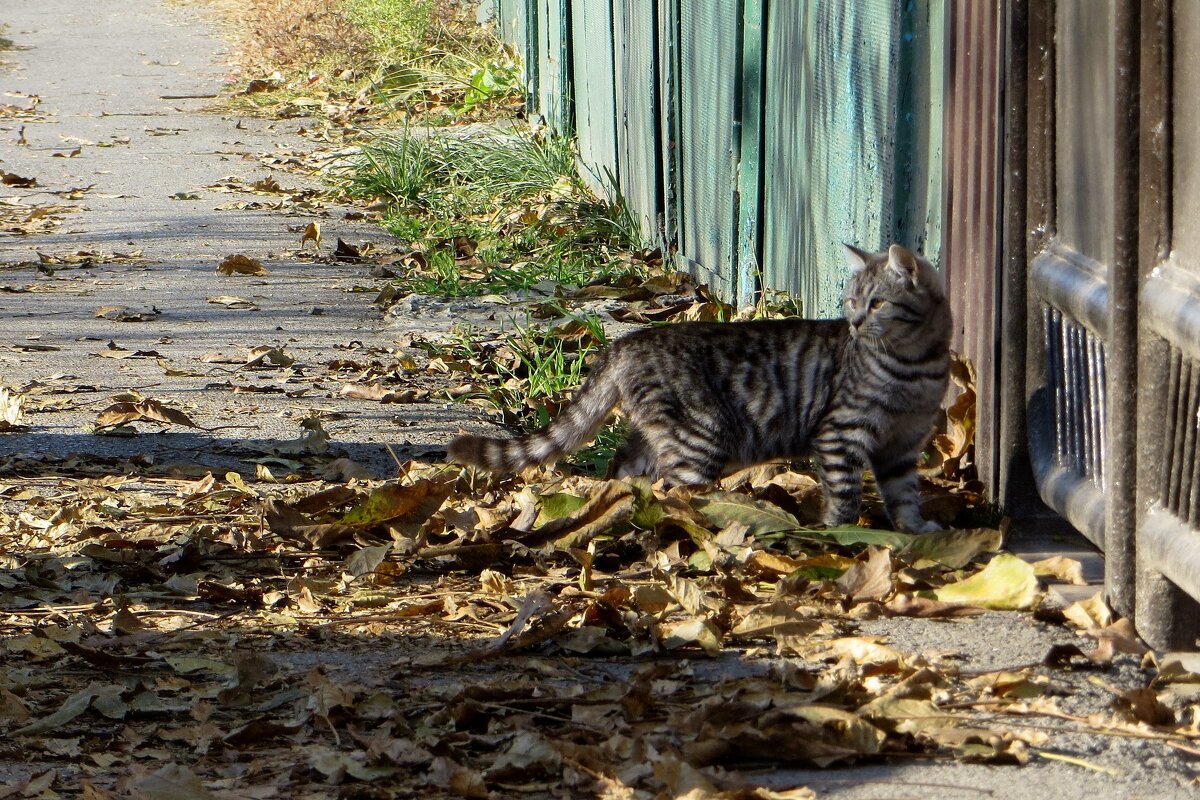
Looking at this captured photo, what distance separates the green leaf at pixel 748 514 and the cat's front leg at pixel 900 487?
36cm

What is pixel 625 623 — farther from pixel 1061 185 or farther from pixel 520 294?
pixel 520 294

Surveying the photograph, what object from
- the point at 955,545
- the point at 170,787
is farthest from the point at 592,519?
the point at 170,787

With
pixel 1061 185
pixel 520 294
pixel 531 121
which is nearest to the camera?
pixel 1061 185

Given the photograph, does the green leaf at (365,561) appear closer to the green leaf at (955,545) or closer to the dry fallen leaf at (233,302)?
the green leaf at (955,545)

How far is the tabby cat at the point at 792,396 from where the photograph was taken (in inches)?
187

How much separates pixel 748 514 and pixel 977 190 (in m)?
1.23

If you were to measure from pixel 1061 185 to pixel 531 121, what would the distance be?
991 centimetres

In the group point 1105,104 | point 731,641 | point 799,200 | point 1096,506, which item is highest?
point 1105,104

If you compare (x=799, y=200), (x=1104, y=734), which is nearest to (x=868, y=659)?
(x=1104, y=734)

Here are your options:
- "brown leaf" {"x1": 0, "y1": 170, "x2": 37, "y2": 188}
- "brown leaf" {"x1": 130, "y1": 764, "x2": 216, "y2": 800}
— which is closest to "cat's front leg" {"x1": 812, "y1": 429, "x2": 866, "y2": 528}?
"brown leaf" {"x1": 130, "y1": 764, "x2": 216, "y2": 800}

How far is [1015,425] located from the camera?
4309 mm

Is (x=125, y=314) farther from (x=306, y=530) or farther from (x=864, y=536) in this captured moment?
(x=864, y=536)

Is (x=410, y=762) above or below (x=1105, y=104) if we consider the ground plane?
below

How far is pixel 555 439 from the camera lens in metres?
5.15
